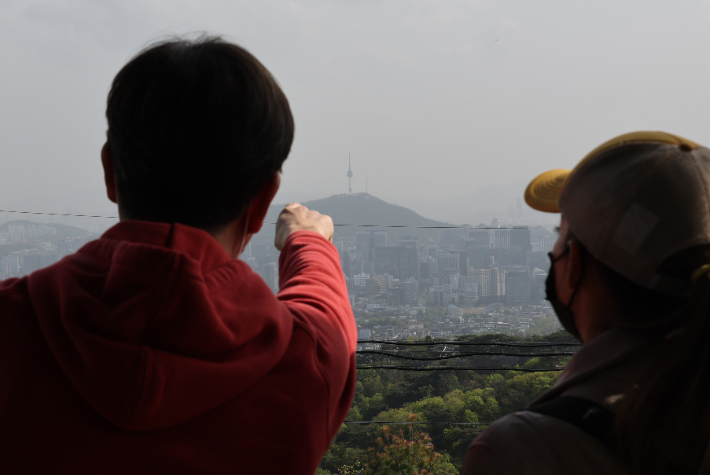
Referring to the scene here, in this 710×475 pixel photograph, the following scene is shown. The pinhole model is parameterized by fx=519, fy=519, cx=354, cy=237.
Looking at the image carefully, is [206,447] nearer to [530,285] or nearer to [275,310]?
[275,310]

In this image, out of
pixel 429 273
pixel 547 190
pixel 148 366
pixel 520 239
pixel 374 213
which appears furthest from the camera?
pixel 429 273

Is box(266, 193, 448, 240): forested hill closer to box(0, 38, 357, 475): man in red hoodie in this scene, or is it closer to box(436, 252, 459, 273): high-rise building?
box(436, 252, 459, 273): high-rise building

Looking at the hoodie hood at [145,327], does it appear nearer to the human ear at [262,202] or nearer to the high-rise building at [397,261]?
the human ear at [262,202]

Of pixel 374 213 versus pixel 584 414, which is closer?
pixel 584 414

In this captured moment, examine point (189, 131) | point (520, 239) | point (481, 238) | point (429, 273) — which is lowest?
point (429, 273)

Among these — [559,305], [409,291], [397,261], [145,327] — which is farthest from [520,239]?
[145,327]

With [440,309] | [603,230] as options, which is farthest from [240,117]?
[440,309]

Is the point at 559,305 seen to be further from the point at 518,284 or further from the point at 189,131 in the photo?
the point at 518,284
